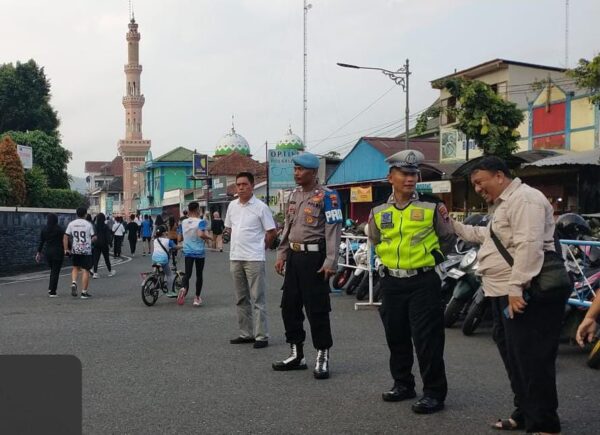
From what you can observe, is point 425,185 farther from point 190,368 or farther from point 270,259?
point 190,368

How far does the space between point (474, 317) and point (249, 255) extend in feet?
9.04

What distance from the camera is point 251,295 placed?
7504 mm

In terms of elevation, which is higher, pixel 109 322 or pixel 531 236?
pixel 531 236

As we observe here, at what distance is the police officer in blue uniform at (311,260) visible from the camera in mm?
5859

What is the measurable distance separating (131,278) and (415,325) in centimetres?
1248

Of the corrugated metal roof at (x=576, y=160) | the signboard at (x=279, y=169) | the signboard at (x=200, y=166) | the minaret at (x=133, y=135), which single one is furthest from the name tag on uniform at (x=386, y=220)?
→ the minaret at (x=133, y=135)

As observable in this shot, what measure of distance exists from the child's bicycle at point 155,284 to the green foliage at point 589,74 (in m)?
10.5

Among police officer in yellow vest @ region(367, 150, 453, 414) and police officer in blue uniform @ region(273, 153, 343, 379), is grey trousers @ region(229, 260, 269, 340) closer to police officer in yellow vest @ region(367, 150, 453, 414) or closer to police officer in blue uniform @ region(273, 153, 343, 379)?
police officer in blue uniform @ region(273, 153, 343, 379)

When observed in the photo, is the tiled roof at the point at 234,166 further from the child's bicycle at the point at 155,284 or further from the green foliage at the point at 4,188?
the child's bicycle at the point at 155,284

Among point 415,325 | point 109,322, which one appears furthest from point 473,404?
point 109,322

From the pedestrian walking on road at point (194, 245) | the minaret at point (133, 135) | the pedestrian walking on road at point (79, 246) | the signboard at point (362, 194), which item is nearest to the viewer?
the pedestrian walking on road at point (194, 245)

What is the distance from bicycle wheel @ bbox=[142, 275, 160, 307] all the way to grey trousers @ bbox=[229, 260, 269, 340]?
386cm

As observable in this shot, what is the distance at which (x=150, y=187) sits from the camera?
7550 cm

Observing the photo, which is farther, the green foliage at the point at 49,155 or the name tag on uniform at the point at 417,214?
the green foliage at the point at 49,155
